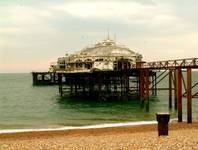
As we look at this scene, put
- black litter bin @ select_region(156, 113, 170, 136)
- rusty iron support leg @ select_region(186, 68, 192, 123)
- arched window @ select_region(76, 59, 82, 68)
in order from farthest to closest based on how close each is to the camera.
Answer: arched window @ select_region(76, 59, 82, 68)
rusty iron support leg @ select_region(186, 68, 192, 123)
black litter bin @ select_region(156, 113, 170, 136)

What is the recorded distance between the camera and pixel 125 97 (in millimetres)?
51750

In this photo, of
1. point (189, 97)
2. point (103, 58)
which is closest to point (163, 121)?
point (189, 97)

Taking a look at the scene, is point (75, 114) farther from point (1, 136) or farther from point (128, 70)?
point (1, 136)

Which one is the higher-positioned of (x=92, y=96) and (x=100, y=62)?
(x=100, y=62)

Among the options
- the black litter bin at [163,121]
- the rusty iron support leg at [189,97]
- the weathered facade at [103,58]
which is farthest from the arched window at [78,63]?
the black litter bin at [163,121]

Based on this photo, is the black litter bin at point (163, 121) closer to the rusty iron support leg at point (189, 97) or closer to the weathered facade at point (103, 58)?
the rusty iron support leg at point (189, 97)

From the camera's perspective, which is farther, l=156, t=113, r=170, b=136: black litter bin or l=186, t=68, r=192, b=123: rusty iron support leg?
l=186, t=68, r=192, b=123: rusty iron support leg

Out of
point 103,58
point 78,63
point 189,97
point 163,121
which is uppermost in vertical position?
point 103,58

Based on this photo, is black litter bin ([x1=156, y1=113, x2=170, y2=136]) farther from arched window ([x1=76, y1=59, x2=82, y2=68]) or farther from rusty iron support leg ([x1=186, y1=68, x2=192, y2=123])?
arched window ([x1=76, y1=59, x2=82, y2=68])

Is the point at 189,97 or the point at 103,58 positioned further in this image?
the point at 103,58

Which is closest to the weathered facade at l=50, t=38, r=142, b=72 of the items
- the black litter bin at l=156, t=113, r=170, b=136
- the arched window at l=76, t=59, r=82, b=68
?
the arched window at l=76, t=59, r=82, b=68

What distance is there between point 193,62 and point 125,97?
22.3 metres

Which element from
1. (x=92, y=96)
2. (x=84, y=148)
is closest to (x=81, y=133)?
(x=84, y=148)

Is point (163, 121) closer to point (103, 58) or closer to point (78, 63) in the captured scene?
point (103, 58)
